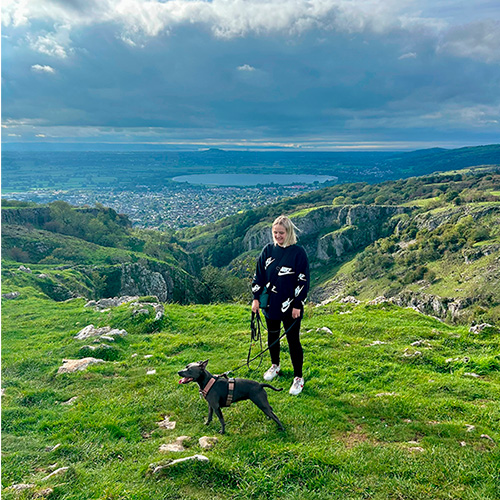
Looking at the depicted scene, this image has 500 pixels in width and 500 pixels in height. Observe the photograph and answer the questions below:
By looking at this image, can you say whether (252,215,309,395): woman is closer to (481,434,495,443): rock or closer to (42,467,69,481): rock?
(481,434,495,443): rock

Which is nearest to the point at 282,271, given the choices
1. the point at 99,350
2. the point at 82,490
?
the point at 82,490

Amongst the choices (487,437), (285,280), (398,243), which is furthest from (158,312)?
(398,243)

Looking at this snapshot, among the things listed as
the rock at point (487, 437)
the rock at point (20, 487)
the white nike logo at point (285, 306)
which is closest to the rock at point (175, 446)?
the rock at point (20, 487)

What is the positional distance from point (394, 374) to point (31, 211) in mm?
70393

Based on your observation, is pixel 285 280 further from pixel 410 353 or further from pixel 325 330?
pixel 325 330

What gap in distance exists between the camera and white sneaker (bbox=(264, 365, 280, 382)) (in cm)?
824

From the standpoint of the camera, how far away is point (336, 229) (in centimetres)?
13938

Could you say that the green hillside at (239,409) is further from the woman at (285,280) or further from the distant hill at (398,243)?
the distant hill at (398,243)

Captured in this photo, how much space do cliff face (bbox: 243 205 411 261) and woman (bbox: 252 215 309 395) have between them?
11743cm

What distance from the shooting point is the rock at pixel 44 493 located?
4.69 metres

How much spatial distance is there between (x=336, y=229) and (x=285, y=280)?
137598mm

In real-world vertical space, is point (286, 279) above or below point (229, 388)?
above

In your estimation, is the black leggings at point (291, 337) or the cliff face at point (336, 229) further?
the cliff face at point (336, 229)

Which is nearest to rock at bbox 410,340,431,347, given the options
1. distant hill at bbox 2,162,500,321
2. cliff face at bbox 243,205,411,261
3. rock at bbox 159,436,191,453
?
rock at bbox 159,436,191,453
